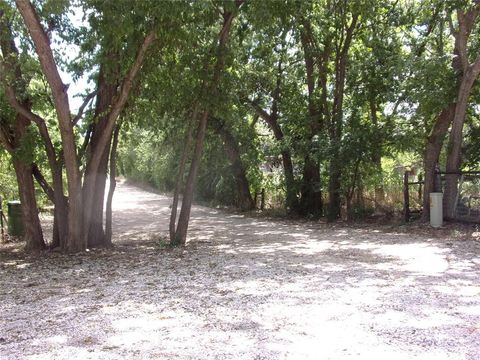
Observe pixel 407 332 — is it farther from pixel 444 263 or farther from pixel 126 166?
pixel 126 166

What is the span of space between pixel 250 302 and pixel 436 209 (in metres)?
8.19

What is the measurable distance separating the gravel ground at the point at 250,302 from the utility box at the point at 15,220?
3.33 metres

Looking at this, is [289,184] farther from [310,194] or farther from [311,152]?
[311,152]

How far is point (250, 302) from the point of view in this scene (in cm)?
580

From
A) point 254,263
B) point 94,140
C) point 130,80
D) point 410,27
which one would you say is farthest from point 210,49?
point 410,27

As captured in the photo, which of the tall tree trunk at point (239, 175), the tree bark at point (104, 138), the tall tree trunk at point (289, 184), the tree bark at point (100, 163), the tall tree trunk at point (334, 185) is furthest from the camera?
the tall tree trunk at point (239, 175)

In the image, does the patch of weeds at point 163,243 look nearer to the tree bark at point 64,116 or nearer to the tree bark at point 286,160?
the tree bark at point 64,116

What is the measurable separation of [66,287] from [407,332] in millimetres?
4746

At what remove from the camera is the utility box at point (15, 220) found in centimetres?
1412

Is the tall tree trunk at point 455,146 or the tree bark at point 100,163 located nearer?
the tree bark at point 100,163

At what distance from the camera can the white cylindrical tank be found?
12.5m

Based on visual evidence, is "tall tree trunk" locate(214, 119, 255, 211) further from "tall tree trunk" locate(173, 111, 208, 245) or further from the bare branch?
the bare branch

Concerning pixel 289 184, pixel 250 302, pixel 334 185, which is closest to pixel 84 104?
pixel 250 302

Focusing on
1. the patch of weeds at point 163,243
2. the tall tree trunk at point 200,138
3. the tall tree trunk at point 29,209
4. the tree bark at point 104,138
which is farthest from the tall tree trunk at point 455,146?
the tall tree trunk at point 29,209
